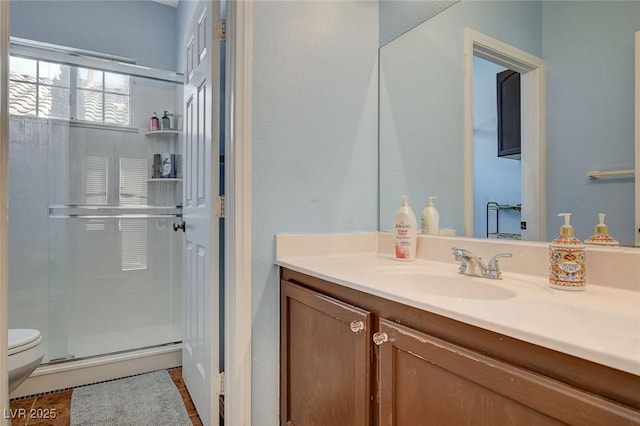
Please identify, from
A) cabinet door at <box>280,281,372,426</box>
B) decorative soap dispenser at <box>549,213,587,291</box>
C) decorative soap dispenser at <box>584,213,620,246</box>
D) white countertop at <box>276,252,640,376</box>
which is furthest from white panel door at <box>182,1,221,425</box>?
decorative soap dispenser at <box>584,213,620,246</box>

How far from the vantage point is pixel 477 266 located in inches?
43.5

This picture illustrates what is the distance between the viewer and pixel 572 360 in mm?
536

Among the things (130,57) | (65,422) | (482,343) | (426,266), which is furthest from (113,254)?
(482,343)

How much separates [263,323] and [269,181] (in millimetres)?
558

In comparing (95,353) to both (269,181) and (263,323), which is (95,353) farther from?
(269,181)

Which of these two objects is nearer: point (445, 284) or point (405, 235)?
point (445, 284)

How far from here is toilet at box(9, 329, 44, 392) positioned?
1.46 meters

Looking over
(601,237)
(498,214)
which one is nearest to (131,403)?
(498,214)

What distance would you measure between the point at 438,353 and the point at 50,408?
1.98 meters

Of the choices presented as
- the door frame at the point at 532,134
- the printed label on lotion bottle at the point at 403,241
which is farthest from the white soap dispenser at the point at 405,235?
the door frame at the point at 532,134

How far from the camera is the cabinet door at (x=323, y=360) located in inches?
37.1

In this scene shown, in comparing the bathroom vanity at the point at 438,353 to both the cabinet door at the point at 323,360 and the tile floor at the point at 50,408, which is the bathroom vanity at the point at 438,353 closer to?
the cabinet door at the point at 323,360

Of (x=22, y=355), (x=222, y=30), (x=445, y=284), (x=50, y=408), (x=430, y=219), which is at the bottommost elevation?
A: (x=50, y=408)

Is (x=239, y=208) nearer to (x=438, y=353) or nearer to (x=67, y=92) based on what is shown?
(x=438, y=353)
